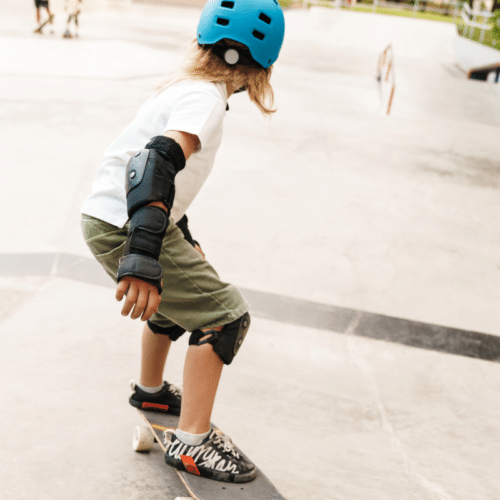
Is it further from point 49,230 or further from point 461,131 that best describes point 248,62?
point 461,131

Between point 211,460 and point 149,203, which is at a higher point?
point 149,203

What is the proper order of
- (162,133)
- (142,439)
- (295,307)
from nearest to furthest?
(162,133)
(142,439)
(295,307)

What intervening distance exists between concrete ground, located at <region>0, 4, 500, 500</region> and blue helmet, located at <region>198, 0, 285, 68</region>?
4.86ft

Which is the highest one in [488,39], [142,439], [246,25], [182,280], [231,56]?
[488,39]

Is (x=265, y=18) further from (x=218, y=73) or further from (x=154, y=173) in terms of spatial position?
(x=154, y=173)

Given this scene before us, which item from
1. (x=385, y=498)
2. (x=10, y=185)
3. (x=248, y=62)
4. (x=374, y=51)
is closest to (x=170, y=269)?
(x=248, y=62)

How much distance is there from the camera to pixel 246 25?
1.76 meters

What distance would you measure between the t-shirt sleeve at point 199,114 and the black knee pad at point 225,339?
574 millimetres

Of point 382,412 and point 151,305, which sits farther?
point 382,412

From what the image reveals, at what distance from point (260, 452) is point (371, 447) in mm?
483

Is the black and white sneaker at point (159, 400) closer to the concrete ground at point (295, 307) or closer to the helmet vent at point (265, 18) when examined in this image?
the concrete ground at point (295, 307)

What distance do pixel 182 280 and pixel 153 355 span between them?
A: 47cm

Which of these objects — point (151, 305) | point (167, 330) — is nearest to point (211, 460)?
point (167, 330)

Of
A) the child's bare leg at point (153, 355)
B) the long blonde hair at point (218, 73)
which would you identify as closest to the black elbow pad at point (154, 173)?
the long blonde hair at point (218, 73)
